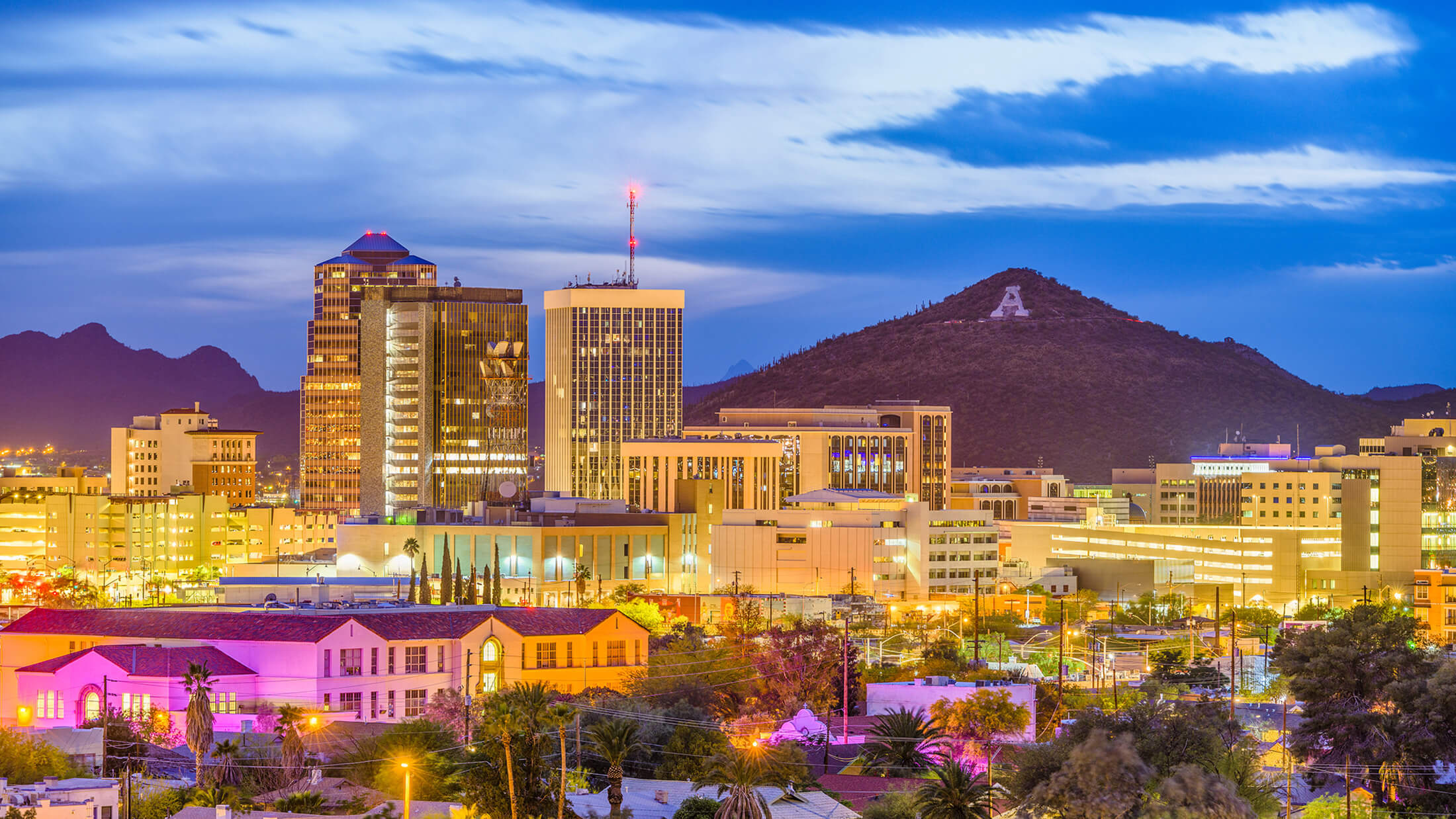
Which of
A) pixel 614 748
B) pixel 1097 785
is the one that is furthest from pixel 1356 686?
pixel 614 748

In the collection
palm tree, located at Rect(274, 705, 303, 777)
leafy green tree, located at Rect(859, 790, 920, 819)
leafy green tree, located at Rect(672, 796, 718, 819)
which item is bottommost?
leafy green tree, located at Rect(672, 796, 718, 819)

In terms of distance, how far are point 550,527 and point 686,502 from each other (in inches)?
812

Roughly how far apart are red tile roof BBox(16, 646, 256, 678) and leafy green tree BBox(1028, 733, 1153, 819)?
131 feet

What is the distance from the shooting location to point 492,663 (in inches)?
3684

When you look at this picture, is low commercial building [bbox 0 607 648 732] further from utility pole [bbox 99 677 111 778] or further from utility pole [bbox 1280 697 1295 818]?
utility pole [bbox 1280 697 1295 818]

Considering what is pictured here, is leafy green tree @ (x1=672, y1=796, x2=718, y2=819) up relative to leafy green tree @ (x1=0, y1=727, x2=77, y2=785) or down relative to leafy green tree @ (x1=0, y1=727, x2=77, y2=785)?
down

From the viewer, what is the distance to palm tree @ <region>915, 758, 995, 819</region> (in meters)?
60.9

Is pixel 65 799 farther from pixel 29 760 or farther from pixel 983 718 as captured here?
pixel 983 718

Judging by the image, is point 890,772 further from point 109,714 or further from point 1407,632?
point 109,714

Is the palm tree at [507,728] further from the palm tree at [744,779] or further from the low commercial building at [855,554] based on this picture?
the low commercial building at [855,554]

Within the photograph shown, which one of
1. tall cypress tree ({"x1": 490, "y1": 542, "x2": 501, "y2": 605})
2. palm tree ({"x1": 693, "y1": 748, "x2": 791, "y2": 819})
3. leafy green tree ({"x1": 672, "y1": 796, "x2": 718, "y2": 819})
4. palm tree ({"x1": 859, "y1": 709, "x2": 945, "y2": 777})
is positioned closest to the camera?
palm tree ({"x1": 693, "y1": 748, "x2": 791, "y2": 819})

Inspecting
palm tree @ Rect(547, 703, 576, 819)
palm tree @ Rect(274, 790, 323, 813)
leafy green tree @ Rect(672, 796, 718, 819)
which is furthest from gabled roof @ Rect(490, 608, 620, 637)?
palm tree @ Rect(547, 703, 576, 819)

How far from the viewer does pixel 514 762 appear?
2496 inches

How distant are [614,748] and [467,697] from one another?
858 inches
